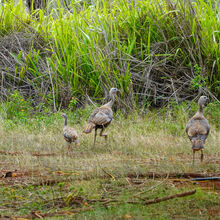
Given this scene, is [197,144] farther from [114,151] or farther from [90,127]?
[90,127]

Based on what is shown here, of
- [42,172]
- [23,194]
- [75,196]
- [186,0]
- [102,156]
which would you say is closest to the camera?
[75,196]

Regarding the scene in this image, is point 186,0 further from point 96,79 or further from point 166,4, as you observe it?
point 96,79

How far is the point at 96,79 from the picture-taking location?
11172 mm

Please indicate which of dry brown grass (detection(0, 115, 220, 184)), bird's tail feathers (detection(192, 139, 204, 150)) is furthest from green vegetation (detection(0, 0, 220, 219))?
bird's tail feathers (detection(192, 139, 204, 150))

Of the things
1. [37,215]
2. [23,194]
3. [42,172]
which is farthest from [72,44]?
[37,215]

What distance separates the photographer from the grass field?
443cm

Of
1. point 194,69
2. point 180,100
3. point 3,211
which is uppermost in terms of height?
point 194,69

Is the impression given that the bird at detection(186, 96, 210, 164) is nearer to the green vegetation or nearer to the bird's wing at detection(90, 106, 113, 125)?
the green vegetation

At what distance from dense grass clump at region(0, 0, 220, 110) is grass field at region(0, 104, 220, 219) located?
95 centimetres

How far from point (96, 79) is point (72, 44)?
3.66 ft

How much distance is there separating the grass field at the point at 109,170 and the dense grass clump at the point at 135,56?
3.13ft

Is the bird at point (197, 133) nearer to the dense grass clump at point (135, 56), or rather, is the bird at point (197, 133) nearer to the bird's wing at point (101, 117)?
the bird's wing at point (101, 117)

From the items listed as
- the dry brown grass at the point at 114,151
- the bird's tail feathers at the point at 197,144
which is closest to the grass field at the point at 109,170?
the dry brown grass at the point at 114,151

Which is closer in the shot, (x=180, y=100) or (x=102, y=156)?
(x=102, y=156)
